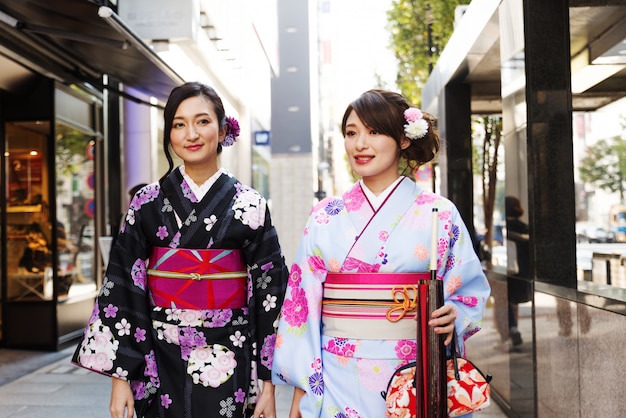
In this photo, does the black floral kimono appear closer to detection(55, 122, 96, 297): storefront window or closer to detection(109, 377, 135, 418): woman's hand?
→ detection(109, 377, 135, 418): woman's hand

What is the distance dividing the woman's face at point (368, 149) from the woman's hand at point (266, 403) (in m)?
0.93

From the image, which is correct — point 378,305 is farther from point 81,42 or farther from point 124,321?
point 81,42

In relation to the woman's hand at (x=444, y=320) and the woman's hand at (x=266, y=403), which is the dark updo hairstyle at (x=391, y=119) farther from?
the woman's hand at (x=266, y=403)

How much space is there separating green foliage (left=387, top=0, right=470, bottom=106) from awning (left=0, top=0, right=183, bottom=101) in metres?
4.62

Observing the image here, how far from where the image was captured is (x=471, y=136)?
774 centimetres

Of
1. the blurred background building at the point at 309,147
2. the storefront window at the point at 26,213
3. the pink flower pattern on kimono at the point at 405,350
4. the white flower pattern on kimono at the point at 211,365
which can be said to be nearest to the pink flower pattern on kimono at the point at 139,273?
the white flower pattern on kimono at the point at 211,365

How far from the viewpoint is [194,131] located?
9.63ft

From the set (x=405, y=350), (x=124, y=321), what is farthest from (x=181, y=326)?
(x=405, y=350)

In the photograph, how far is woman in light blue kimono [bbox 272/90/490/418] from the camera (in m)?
2.58

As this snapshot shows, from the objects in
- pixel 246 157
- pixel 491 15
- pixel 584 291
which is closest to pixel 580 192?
pixel 584 291

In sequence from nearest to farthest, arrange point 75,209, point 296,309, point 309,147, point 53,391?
point 296,309 → point 53,391 → point 75,209 → point 309,147

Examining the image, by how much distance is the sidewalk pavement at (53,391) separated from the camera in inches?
216

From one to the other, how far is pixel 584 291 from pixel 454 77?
3.88 m

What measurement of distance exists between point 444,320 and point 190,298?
100cm
